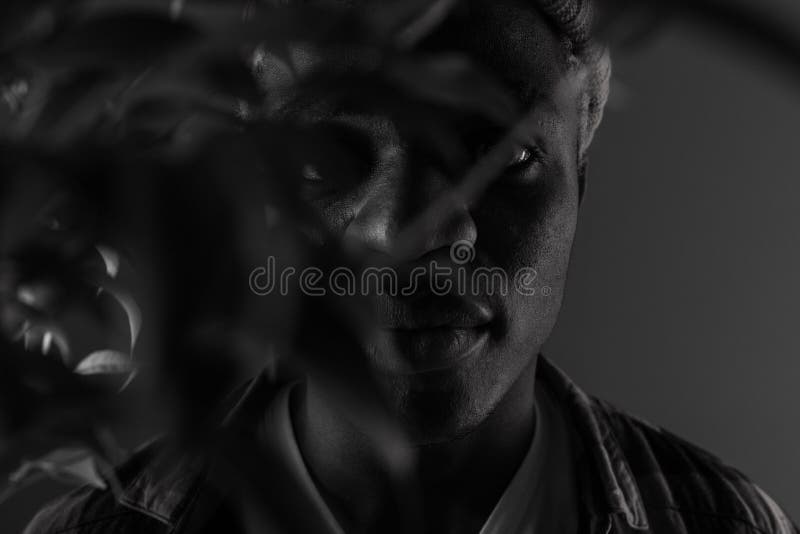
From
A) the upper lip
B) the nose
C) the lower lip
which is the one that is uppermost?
the nose

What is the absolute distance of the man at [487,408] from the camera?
0.62 m

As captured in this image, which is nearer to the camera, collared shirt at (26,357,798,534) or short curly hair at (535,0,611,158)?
short curly hair at (535,0,611,158)

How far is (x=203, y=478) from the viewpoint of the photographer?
0.89 meters

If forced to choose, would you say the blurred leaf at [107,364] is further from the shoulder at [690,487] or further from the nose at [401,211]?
the shoulder at [690,487]

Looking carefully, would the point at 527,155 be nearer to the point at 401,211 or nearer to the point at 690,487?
the point at 401,211

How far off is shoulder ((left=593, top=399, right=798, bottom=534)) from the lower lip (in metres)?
0.37

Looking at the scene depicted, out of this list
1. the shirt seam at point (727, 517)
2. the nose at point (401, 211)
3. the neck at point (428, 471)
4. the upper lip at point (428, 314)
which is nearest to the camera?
the nose at point (401, 211)

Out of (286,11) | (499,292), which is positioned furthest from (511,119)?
(499,292)

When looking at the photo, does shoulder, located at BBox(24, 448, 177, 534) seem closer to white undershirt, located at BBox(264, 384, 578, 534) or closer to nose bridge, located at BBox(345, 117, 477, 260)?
white undershirt, located at BBox(264, 384, 578, 534)

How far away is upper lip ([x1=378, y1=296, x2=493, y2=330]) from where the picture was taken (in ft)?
2.09

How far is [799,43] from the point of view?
17cm

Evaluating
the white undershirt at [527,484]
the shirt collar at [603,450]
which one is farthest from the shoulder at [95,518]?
the shirt collar at [603,450]

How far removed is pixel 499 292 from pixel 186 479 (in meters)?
0.38

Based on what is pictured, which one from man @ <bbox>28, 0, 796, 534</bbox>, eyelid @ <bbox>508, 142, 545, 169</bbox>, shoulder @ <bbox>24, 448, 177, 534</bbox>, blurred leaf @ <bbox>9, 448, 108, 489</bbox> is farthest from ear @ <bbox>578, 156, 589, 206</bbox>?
blurred leaf @ <bbox>9, 448, 108, 489</bbox>
